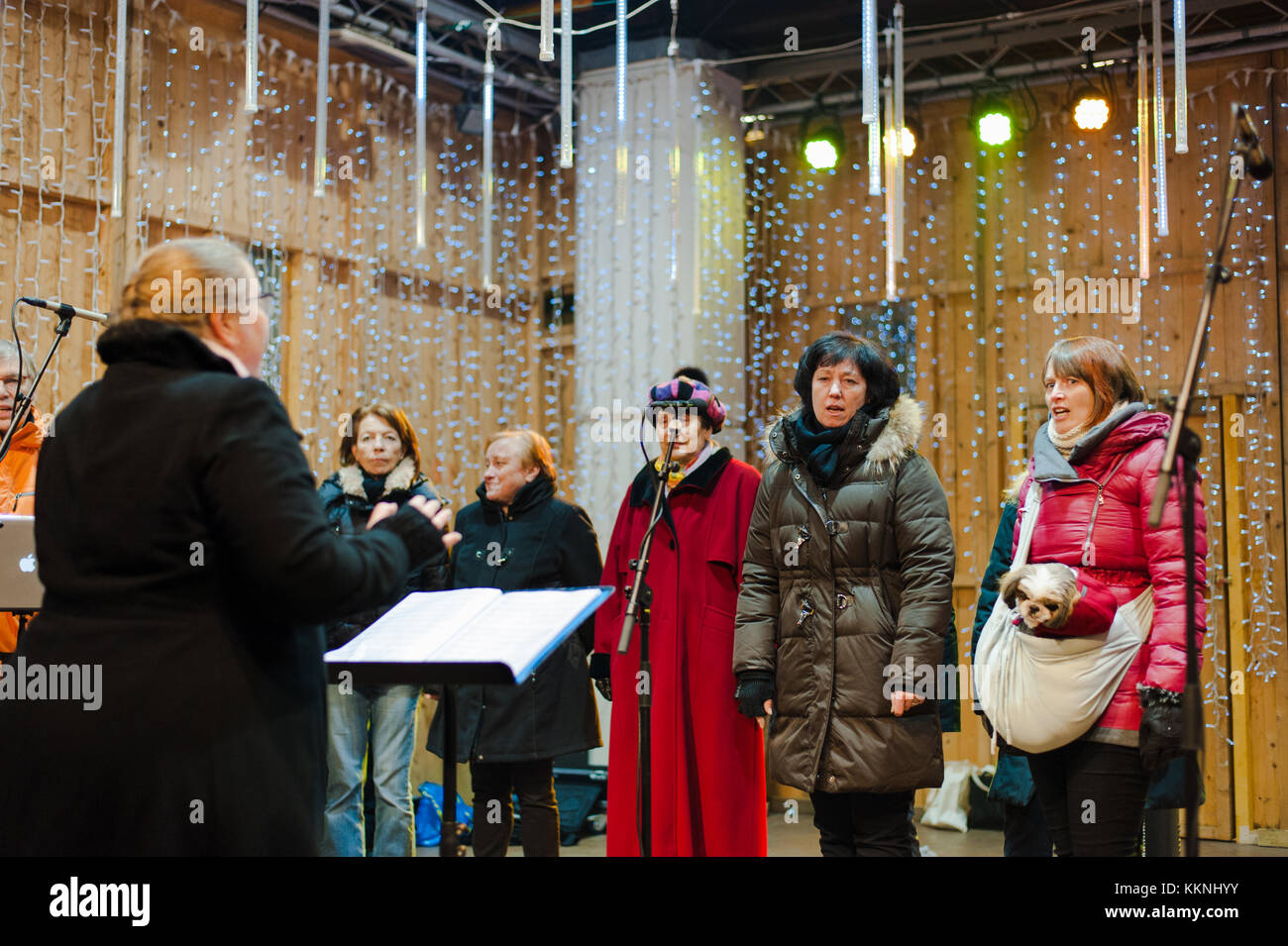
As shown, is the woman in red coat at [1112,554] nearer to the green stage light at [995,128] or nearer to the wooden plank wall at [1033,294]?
the wooden plank wall at [1033,294]

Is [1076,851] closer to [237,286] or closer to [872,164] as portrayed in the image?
[237,286]

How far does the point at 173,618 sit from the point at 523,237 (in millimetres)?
6597

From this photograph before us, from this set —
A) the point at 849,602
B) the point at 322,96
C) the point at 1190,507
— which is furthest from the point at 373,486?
the point at 1190,507

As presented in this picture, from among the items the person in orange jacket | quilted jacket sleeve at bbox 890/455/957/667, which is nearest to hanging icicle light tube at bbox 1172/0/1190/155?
quilted jacket sleeve at bbox 890/455/957/667

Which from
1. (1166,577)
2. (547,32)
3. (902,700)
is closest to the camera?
(1166,577)

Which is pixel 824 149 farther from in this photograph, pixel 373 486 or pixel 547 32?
pixel 373 486

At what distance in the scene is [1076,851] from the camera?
2.90 metres

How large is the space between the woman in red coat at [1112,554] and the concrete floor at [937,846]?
9.86 ft

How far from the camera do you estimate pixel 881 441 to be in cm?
345

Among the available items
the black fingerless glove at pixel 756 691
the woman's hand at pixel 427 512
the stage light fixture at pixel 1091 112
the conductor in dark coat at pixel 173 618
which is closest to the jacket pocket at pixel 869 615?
the black fingerless glove at pixel 756 691

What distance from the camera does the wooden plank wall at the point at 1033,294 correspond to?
256 inches

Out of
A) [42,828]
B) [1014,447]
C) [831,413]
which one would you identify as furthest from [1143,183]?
[42,828]
